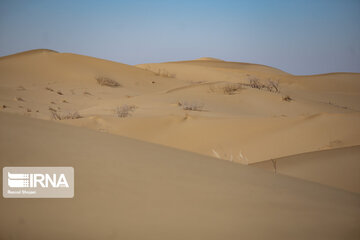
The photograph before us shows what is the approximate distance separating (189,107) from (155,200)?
30.9ft

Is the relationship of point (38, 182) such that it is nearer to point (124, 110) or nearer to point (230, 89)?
point (124, 110)

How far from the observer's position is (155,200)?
75.2 inches

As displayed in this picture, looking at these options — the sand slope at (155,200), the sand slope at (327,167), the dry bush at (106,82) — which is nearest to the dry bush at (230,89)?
the dry bush at (106,82)

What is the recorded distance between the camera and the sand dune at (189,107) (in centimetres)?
611

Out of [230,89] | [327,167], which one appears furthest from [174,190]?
[230,89]

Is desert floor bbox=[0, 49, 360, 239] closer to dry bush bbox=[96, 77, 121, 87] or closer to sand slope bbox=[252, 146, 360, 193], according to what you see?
sand slope bbox=[252, 146, 360, 193]

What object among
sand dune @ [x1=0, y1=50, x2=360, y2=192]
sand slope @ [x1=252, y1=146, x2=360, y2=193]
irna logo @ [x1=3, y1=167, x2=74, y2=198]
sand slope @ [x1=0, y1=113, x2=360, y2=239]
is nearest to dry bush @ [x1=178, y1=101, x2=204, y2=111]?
sand dune @ [x1=0, y1=50, x2=360, y2=192]

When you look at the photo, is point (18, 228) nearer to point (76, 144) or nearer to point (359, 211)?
point (76, 144)

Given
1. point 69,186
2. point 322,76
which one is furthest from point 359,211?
point 322,76

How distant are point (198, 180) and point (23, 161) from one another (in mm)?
1033

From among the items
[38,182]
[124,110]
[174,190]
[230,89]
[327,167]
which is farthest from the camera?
[230,89]

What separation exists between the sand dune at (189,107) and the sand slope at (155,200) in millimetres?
2998

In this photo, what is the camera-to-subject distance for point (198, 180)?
230 centimetres

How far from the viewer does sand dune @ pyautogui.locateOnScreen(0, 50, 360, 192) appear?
6109 mm
